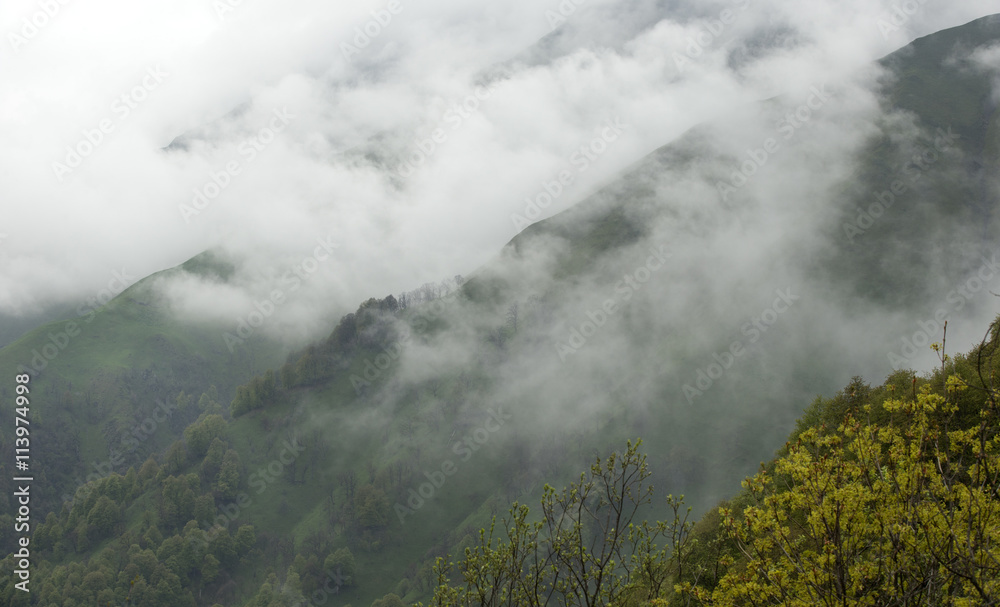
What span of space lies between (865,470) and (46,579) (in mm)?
235362

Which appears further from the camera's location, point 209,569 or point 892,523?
point 209,569

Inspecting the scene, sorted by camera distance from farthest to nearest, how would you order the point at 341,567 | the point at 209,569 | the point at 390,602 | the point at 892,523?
the point at 209,569 < the point at 341,567 < the point at 390,602 < the point at 892,523

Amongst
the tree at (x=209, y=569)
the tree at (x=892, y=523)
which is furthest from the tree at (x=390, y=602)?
the tree at (x=892, y=523)

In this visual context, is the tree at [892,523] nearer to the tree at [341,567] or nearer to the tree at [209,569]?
the tree at [341,567]

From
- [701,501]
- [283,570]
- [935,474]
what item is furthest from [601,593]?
[283,570]

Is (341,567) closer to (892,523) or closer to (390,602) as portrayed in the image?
(390,602)

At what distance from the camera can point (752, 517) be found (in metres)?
14.5

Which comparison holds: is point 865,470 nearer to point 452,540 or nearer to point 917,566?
point 917,566

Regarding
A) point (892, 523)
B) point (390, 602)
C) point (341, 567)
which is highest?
point (892, 523)

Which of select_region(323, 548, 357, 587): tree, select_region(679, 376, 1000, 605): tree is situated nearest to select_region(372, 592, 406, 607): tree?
select_region(323, 548, 357, 587): tree

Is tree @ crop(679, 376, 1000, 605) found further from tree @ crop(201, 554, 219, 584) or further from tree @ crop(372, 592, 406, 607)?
tree @ crop(201, 554, 219, 584)

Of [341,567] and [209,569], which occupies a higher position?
[209,569]

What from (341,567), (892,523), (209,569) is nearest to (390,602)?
(341,567)

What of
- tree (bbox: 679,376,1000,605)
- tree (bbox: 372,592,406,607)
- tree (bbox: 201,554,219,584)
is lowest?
tree (bbox: 372,592,406,607)
